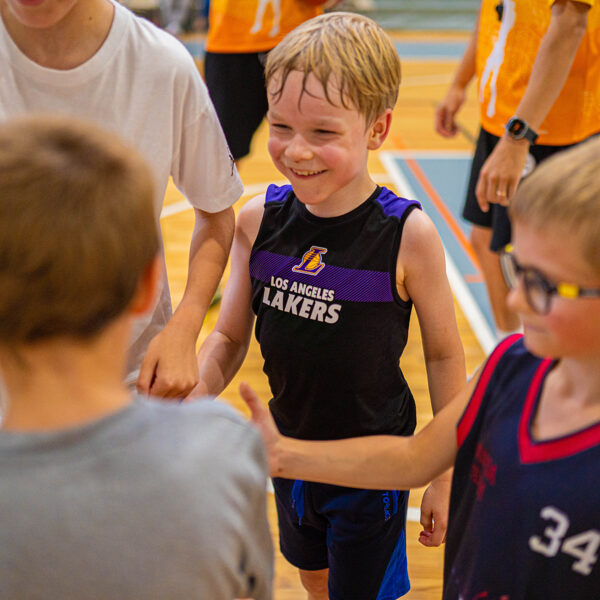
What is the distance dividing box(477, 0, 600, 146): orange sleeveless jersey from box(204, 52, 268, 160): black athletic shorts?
110 cm

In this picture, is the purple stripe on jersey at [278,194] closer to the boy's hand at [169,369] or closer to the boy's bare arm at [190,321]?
the boy's bare arm at [190,321]

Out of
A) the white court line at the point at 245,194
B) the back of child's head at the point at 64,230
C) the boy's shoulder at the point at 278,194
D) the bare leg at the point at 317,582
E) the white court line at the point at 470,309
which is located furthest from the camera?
the white court line at the point at 245,194

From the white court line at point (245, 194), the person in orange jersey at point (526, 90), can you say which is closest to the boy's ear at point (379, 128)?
the person in orange jersey at point (526, 90)

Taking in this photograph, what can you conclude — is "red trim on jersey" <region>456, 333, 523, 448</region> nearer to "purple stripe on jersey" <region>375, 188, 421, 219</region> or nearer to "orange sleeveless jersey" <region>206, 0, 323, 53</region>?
"purple stripe on jersey" <region>375, 188, 421, 219</region>

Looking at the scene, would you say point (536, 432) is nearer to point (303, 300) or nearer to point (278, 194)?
point (303, 300)

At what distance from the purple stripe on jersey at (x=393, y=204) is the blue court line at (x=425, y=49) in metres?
8.68

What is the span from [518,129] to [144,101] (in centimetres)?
124

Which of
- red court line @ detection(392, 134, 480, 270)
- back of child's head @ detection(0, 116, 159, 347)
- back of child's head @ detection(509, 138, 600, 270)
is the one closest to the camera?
back of child's head @ detection(0, 116, 159, 347)

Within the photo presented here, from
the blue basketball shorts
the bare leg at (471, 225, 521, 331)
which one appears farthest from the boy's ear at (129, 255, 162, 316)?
the bare leg at (471, 225, 521, 331)

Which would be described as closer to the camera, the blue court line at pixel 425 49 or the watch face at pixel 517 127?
the watch face at pixel 517 127

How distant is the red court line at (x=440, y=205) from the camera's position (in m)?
4.54

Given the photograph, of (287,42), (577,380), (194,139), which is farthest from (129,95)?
(577,380)

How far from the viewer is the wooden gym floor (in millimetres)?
2289

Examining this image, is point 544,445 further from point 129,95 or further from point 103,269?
point 129,95
